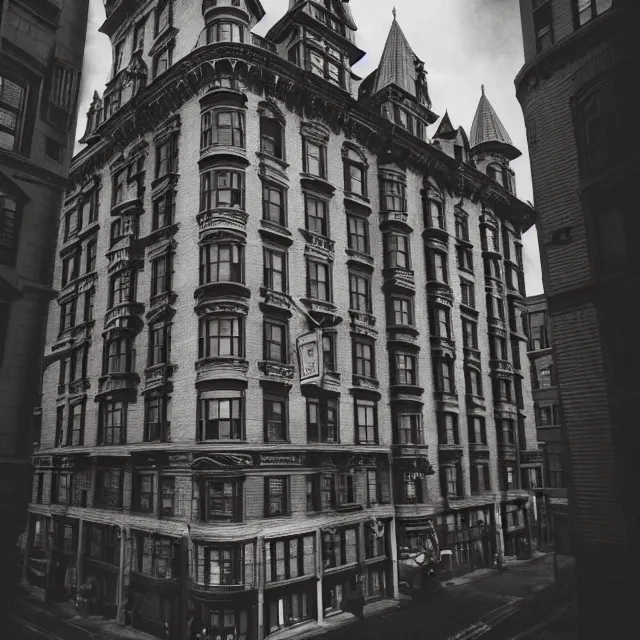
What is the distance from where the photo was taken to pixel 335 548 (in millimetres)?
8117

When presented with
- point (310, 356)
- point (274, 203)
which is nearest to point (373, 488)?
point (310, 356)

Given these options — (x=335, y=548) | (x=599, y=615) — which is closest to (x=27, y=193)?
(x=335, y=548)

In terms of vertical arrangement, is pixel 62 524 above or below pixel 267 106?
below

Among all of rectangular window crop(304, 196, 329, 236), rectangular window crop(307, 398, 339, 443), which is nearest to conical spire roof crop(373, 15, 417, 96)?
rectangular window crop(304, 196, 329, 236)

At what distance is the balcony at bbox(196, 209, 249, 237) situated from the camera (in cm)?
848

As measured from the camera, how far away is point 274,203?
9312mm

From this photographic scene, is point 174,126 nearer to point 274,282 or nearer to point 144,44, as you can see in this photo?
point 144,44

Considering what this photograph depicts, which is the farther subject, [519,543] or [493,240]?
[493,240]

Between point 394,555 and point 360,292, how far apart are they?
403 cm

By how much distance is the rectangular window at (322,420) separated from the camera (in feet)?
28.4

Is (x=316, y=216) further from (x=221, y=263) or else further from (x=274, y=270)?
(x=221, y=263)

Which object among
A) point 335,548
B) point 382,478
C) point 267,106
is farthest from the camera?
point 267,106

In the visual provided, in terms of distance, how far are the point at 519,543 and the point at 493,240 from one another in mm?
5146

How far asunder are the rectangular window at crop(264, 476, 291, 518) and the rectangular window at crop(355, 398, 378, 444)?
4.46 feet
